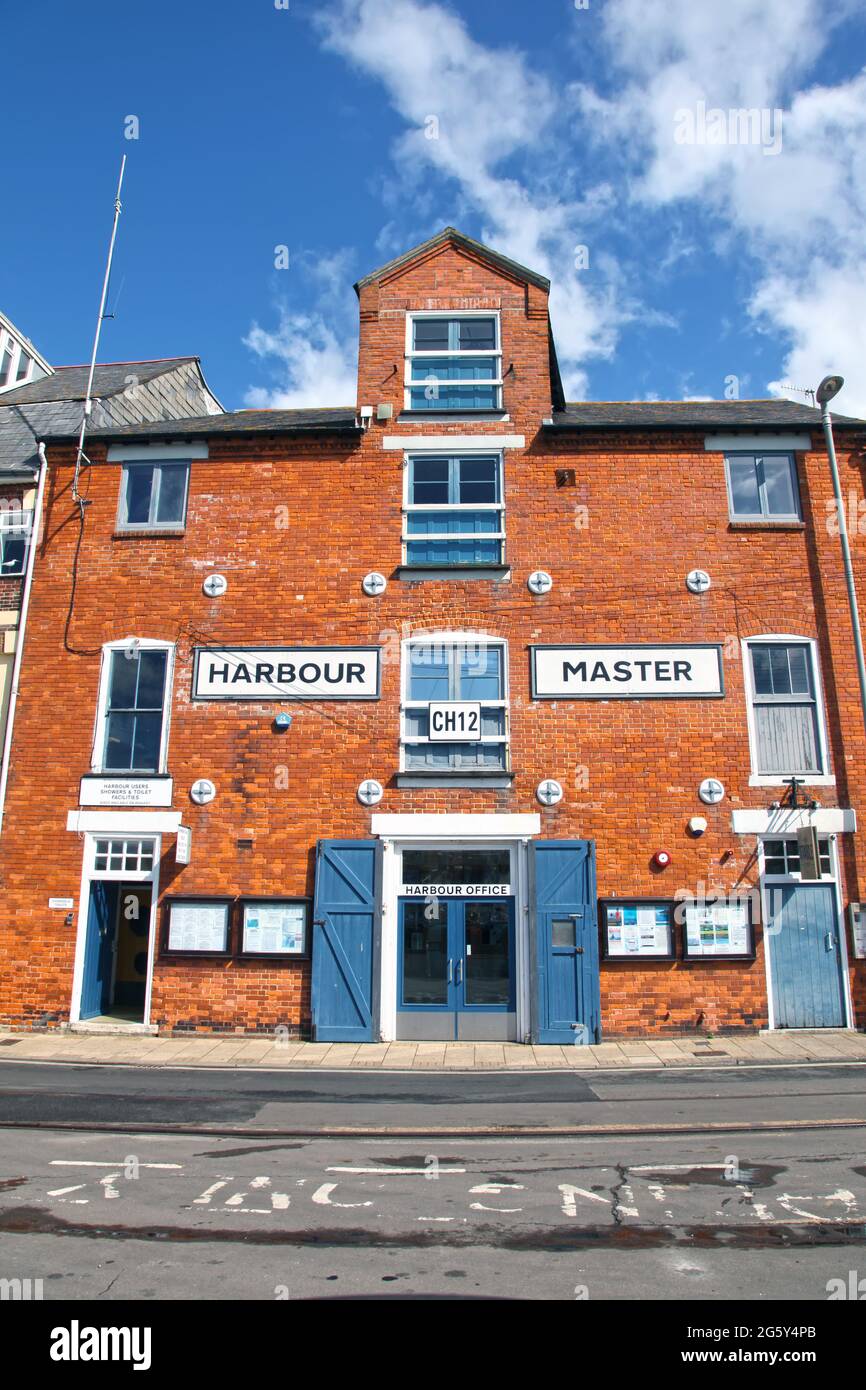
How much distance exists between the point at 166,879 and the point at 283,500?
713cm

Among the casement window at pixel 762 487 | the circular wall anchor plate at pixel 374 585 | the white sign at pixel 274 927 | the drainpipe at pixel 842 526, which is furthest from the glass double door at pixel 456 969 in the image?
the casement window at pixel 762 487

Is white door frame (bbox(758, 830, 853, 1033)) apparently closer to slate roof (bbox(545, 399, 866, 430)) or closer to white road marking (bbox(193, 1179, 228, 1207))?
slate roof (bbox(545, 399, 866, 430))

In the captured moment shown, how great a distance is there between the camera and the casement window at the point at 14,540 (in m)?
17.5

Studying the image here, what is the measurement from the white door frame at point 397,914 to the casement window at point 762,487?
7310 mm

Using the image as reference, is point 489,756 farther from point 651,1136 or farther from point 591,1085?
point 651,1136

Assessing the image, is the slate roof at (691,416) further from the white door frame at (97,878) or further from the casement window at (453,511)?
the white door frame at (97,878)

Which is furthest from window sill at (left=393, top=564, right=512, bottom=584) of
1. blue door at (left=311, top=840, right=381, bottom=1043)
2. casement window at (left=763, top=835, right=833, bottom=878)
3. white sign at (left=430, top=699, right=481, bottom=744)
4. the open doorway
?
the open doorway

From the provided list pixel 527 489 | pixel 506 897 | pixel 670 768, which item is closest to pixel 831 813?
pixel 670 768

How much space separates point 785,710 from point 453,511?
684 cm

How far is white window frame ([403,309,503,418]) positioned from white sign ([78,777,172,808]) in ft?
27.2

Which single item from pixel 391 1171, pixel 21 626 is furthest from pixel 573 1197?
pixel 21 626

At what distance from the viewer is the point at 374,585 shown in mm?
16500

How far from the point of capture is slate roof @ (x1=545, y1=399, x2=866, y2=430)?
1669 cm

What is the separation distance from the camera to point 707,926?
15.0m
